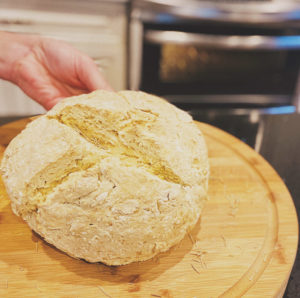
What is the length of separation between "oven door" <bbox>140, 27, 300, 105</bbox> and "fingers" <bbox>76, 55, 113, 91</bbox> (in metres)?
0.78

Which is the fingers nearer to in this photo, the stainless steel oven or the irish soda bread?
the irish soda bread

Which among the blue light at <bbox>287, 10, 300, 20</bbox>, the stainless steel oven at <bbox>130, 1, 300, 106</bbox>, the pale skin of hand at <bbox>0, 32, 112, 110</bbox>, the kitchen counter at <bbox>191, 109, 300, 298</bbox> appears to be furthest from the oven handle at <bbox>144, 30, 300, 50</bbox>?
the pale skin of hand at <bbox>0, 32, 112, 110</bbox>

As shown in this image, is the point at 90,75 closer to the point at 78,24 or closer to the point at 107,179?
the point at 107,179

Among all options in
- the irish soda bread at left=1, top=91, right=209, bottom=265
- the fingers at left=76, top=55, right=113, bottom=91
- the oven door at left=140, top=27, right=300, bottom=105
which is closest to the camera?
the irish soda bread at left=1, top=91, right=209, bottom=265

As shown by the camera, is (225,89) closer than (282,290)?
No

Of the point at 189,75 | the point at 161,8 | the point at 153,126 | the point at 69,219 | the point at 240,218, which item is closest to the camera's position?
the point at 69,219

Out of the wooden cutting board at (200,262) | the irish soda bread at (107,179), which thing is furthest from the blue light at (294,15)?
the irish soda bread at (107,179)

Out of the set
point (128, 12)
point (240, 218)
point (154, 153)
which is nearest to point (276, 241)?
point (240, 218)

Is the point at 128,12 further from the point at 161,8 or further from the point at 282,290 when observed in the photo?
the point at 282,290

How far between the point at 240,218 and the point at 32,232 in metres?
0.61

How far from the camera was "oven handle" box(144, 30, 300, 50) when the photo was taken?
185 centimetres

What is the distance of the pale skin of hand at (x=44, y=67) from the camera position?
1.24 metres

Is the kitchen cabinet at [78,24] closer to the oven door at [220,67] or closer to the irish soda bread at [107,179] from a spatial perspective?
the oven door at [220,67]

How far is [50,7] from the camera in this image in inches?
71.7
